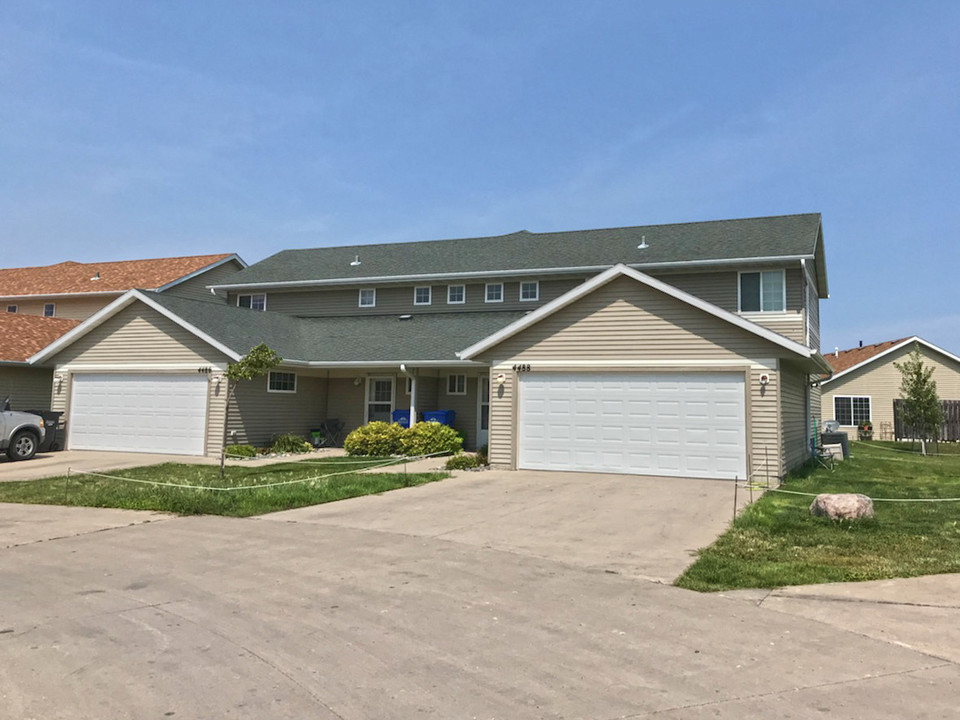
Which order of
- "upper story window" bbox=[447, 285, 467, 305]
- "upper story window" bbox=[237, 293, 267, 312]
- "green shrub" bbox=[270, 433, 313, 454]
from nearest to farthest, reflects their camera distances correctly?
"green shrub" bbox=[270, 433, 313, 454] < "upper story window" bbox=[447, 285, 467, 305] < "upper story window" bbox=[237, 293, 267, 312]

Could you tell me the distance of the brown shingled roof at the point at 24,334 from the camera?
23.6m

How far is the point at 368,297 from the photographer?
2828 centimetres

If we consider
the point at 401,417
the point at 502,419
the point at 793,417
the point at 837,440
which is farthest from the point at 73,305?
the point at 837,440

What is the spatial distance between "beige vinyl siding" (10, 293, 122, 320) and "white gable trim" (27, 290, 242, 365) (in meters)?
11.9

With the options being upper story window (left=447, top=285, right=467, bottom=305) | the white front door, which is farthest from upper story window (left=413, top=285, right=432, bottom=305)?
the white front door

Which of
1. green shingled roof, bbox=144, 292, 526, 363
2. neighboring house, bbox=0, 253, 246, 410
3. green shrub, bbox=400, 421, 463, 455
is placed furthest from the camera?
neighboring house, bbox=0, 253, 246, 410

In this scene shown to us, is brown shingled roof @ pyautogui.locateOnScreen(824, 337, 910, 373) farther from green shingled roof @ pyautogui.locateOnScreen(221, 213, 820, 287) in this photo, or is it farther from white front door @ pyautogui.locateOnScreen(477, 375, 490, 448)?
white front door @ pyautogui.locateOnScreen(477, 375, 490, 448)

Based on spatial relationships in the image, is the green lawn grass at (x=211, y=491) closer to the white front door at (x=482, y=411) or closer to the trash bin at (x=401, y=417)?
the trash bin at (x=401, y=417)

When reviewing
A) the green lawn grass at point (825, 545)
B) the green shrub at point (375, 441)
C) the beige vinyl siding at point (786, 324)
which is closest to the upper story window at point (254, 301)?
the green shrub at point (375, 441)

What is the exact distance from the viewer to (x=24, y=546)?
31.1 feet

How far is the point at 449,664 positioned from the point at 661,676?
4.74ft

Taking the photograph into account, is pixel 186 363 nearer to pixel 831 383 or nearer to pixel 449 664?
pixel 449 664

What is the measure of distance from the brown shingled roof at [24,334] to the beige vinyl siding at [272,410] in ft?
25.6

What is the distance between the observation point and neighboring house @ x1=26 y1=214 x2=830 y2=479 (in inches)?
637
